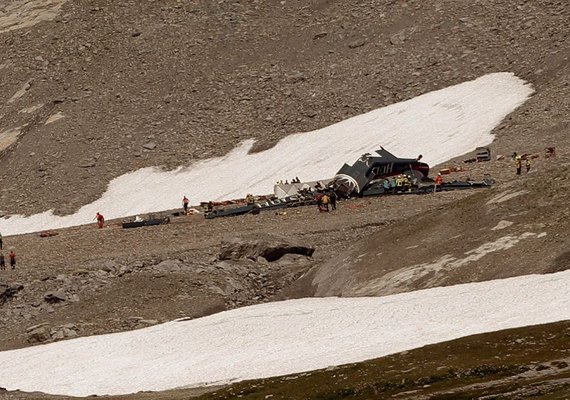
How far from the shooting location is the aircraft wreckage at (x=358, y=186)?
9100 centimetres

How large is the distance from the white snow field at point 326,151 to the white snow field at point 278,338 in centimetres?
3465

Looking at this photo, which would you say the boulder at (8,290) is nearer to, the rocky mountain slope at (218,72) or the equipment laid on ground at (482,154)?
the rocky mountain slope at (218,72)

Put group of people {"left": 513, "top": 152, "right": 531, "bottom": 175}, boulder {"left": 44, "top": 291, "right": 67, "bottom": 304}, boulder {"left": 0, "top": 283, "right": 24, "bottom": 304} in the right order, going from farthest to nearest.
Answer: group of people {"left": 513, "top": 152, "right": 531, "bottom": 175}
boulder {"left": 0, "top": 283, "right": 24, "bottom": 304}
boulder {"left": 44, "top": 291, "right": 67, "bottom": 304}

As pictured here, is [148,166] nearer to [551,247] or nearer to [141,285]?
[141,285]

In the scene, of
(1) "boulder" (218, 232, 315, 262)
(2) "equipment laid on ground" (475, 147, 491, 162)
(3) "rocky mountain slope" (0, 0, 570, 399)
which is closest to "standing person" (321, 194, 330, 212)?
(3) "rocky mountain slope" (0, 0, 570, 399)

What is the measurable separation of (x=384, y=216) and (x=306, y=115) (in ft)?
105

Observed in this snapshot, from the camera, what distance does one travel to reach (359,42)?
12275cm

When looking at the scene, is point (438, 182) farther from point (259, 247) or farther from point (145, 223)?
point (145, 223)

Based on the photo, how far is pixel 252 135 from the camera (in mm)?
114188

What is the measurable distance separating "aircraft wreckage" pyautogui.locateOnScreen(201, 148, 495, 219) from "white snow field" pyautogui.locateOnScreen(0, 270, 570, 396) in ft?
68.0

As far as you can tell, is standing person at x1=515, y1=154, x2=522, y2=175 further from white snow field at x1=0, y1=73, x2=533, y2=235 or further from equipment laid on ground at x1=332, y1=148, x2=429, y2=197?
white snow field at x1=0, y1=73, x2=533, y2=235

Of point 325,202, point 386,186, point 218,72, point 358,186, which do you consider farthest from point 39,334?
point 218,72

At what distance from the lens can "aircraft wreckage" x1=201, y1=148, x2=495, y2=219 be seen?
299 ft

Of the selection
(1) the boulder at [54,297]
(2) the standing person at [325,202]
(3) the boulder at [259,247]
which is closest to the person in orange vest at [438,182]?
(2) the standing person at [325,202]
